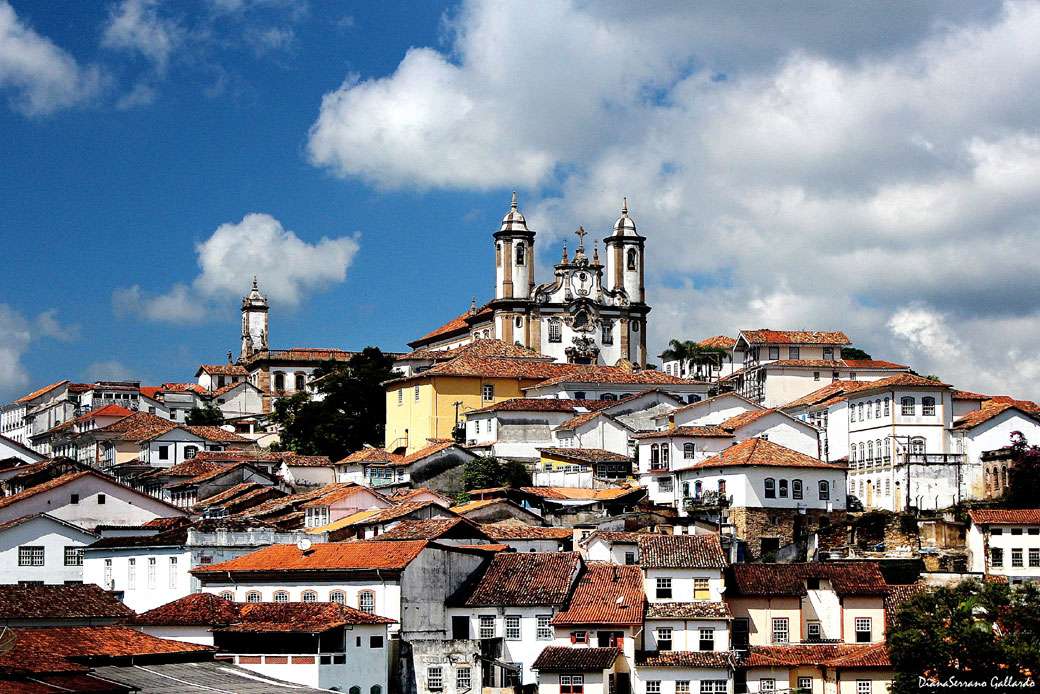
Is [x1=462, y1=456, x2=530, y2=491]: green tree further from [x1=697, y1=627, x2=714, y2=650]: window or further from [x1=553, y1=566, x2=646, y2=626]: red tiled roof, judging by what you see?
[x1=697, y1=627, x2=714, y2=650]: window

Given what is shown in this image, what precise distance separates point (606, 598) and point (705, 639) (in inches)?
149

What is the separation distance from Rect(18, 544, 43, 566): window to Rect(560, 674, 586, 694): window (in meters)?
24.6

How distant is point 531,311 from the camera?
422 feet

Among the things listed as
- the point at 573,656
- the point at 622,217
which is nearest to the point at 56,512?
the point at 573,656

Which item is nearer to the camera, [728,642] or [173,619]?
[173,619]

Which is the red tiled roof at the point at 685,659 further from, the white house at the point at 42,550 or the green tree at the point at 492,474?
the green tree at the point at 492,474

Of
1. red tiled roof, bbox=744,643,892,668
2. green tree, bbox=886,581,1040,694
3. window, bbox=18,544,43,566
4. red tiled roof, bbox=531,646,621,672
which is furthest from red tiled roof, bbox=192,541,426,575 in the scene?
green tree, bbox=886,581,1040,694

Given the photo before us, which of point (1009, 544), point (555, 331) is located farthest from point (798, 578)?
point (555, 331)

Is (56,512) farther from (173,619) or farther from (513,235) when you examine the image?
(513,235)

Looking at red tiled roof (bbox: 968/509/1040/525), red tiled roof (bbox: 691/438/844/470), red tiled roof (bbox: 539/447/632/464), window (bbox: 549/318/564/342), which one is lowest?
red tiled roof (bbox: 968/509/1040/525)

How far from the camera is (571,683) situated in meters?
57.4

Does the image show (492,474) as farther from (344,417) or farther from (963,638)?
(963,638)

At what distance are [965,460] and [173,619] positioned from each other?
41335 millimetres

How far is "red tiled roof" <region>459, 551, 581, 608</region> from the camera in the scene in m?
60.4
